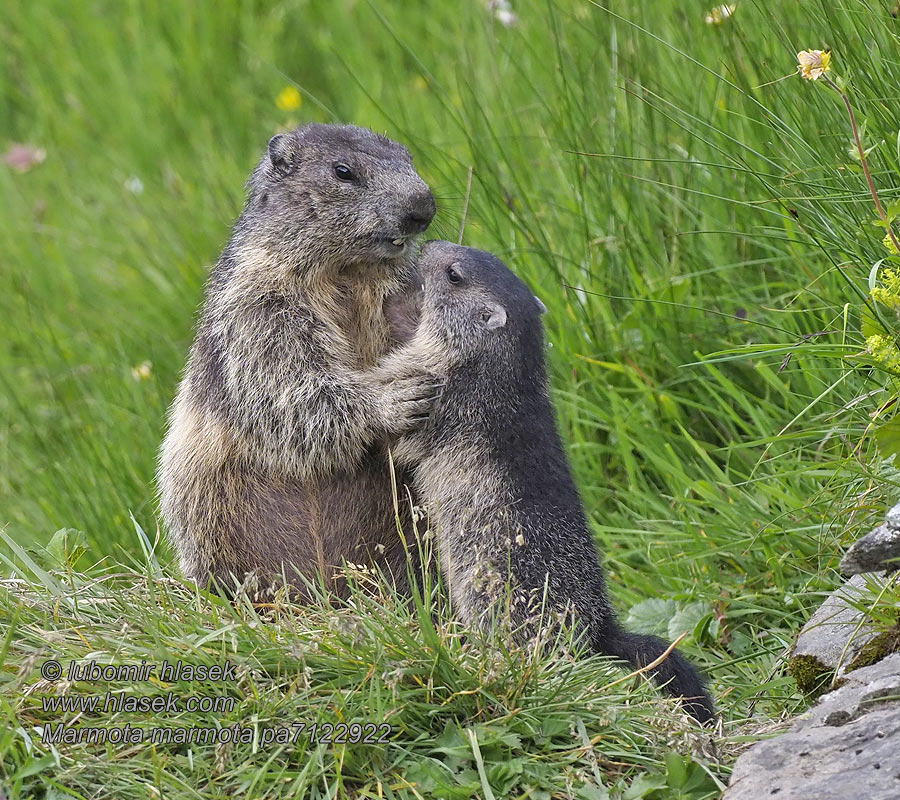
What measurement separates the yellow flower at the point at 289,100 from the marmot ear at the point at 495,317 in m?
5.28

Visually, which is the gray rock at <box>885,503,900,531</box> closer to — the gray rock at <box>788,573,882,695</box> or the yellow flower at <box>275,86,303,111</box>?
the gray rock at <box>788,573,882,695</box>

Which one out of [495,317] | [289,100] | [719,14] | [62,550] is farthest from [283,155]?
[289,100]

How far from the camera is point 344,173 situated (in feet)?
14.9

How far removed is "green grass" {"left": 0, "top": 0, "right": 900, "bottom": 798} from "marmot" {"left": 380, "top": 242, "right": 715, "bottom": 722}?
278mm

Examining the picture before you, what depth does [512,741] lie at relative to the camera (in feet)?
10.8

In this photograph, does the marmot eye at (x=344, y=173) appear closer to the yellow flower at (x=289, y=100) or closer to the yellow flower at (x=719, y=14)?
the yellow flower at (x=719, y=14)

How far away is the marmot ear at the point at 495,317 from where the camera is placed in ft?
14.2

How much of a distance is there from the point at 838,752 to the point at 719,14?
124 inches

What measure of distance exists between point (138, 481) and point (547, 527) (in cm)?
265

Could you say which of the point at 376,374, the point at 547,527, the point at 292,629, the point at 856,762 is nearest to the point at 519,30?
the point at 376,374

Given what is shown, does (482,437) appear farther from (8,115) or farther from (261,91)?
(8,115)

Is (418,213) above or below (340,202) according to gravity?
below

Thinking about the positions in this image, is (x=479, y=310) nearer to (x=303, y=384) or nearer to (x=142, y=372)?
(x=303, y=384)

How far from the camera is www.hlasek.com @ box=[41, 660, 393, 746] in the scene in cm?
326
